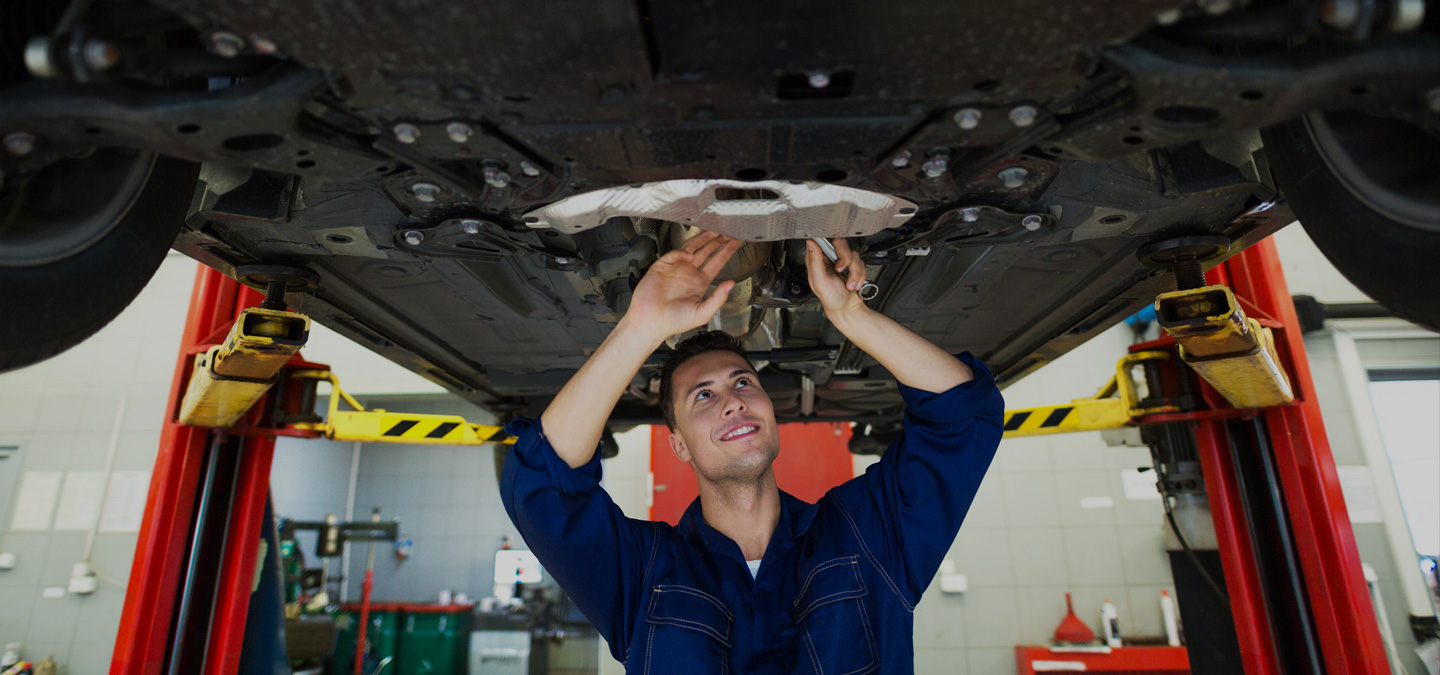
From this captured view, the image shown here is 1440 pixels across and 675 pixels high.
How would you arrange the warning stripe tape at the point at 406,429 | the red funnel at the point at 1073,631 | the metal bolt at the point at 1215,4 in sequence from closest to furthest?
the metal bolt at the point at 1215,4
the warning stripe tape at the point at 406,429
the red funnel at the point at 1073,631

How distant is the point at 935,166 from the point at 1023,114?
0.50 feet

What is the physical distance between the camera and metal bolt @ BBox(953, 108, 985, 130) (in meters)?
0.95

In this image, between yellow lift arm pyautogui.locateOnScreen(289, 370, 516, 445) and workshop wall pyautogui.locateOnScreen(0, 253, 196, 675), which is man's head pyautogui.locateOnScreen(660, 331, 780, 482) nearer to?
yellow lift arm pyautogui.locateOnScreen(289, 370, 516, 445)

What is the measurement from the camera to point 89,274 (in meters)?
1.09

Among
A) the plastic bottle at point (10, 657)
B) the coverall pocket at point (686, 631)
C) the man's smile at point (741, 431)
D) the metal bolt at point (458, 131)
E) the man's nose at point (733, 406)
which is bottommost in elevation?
the plastic bottle at point (10, 657)

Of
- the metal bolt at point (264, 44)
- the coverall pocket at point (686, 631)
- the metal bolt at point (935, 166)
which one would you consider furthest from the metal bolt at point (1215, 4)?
the coverall pocket at point (686, 631)

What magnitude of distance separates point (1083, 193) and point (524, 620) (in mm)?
5815

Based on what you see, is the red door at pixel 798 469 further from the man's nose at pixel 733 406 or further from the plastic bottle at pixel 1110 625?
the man's nose at pixel 733 406

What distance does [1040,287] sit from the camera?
6.48ft

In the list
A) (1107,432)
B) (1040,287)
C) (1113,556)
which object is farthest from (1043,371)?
(1040,287)

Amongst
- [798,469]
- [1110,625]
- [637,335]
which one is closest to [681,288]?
[637,335]

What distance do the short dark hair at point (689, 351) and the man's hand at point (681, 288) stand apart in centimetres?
37

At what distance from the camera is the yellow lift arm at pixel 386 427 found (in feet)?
8.85

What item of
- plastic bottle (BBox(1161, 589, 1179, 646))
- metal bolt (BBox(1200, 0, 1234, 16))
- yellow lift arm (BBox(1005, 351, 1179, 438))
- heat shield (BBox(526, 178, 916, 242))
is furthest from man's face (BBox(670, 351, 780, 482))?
plastic bottle (BBox(1161, 589, 1179, 646))
